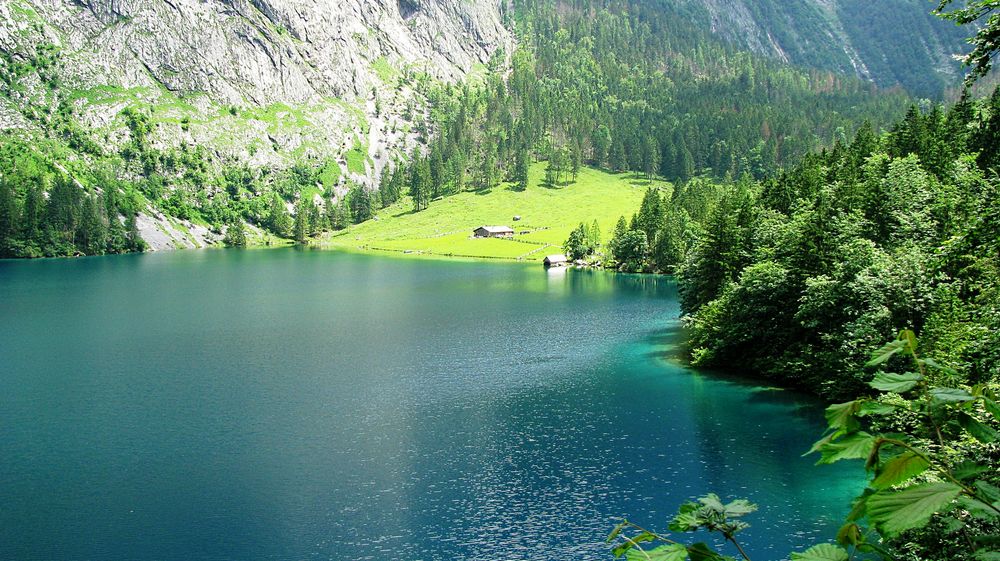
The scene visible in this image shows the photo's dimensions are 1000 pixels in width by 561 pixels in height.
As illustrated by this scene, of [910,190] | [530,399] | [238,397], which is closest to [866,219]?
[910,190]

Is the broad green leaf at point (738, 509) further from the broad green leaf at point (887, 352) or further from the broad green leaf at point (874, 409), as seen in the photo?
the broad green leaf at point (887, 352)

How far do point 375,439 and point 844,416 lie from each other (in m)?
42.4

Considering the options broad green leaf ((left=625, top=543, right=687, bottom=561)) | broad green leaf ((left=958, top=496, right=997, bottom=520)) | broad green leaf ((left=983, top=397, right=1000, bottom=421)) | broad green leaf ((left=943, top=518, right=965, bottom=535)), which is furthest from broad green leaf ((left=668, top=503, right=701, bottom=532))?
broad green leaf ((left=983, top=397, right=1000, bottom=421))

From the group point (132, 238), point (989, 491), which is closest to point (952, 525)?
point (989, 491)

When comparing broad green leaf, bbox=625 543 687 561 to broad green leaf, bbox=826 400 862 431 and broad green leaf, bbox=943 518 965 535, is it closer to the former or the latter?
broad green leaf, bbox=826 400 862 431

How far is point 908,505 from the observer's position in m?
3.88

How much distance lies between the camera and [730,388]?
55344 mm

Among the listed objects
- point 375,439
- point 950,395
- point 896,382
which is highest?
point 896,382

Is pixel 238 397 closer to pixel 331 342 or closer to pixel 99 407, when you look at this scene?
pixel 99 407

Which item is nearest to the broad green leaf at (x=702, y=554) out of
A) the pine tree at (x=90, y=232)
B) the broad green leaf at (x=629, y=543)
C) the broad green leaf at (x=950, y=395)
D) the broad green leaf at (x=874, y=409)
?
the broad green leaf at (x=629, y=543)

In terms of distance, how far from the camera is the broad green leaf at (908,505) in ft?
12.1

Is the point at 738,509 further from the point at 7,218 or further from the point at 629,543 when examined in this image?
the point at 7,218

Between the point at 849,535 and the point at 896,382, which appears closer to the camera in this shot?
A: the point at 896,382

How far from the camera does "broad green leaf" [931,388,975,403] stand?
13.8ft
